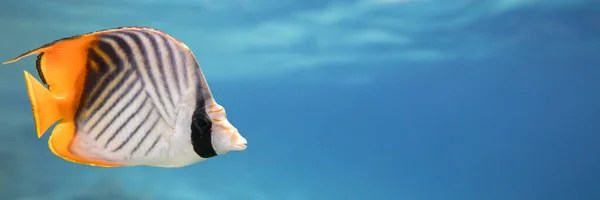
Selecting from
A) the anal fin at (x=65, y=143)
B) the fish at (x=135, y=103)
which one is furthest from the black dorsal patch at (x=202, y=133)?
the anal fin at (x=65, y=143)

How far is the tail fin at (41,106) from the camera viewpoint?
0.83 metres

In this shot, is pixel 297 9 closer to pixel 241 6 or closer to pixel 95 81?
pixel 241 6

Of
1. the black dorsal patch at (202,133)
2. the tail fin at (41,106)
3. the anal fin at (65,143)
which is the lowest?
the anal fin at (65,143)

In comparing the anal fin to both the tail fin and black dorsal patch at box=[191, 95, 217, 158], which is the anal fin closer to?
the tail fin

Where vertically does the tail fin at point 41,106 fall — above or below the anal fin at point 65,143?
above

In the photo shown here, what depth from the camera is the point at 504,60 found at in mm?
13406

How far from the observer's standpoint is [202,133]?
90 centimetres

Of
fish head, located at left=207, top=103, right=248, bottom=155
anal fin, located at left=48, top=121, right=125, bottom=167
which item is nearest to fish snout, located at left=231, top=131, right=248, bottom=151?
fish head, located at left=207, top=103, right=248, bottom=155

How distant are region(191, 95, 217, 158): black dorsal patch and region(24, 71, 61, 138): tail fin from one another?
224 millimetres

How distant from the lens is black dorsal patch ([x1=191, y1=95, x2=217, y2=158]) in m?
0.90

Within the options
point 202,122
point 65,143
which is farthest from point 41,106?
point 202,122

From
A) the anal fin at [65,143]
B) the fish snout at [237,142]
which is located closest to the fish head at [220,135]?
the fish snout at [237,142]

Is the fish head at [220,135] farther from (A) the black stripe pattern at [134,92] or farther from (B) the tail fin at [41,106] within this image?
(B) the tail fin at [41,106]

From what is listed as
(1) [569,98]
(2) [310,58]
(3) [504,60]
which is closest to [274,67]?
(2) [310,58]
